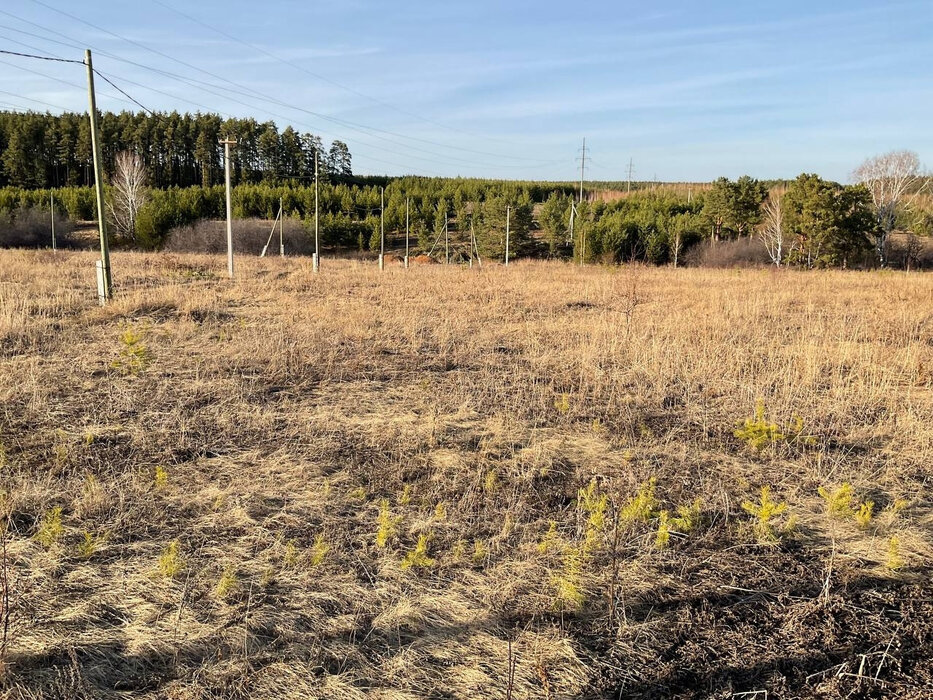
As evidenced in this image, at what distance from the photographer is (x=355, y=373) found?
25.6ft

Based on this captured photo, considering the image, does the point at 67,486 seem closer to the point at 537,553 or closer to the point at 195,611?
the point at 195,611

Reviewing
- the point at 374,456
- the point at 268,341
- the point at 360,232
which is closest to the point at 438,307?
the point at 268,341

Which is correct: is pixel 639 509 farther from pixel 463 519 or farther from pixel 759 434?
pixel 759 434

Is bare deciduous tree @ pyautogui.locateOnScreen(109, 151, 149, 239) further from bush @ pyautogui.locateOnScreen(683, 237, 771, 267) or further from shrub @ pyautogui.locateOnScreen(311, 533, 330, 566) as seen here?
shrub @ pyautogui.locateOnScreen(311, 533, 330, 566)

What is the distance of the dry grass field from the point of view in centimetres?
275

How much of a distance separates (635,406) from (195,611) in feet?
15.9

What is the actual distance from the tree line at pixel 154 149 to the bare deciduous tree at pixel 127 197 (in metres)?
15.4

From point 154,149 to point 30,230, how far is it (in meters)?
31.8

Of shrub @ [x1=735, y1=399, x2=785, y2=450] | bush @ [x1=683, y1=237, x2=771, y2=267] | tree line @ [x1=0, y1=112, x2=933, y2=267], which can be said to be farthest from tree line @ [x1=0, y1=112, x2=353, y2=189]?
shrub @ [x1=735, y1=399, x2=785, y2=450]

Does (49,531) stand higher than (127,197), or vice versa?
(127,197)

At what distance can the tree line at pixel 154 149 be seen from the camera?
2773 inches

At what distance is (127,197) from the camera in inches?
2029

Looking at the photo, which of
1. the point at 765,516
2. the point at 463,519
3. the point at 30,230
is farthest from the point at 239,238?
the point at 765,516

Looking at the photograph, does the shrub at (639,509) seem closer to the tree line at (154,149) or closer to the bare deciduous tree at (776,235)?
the bare deciduous tree at (776,235)
